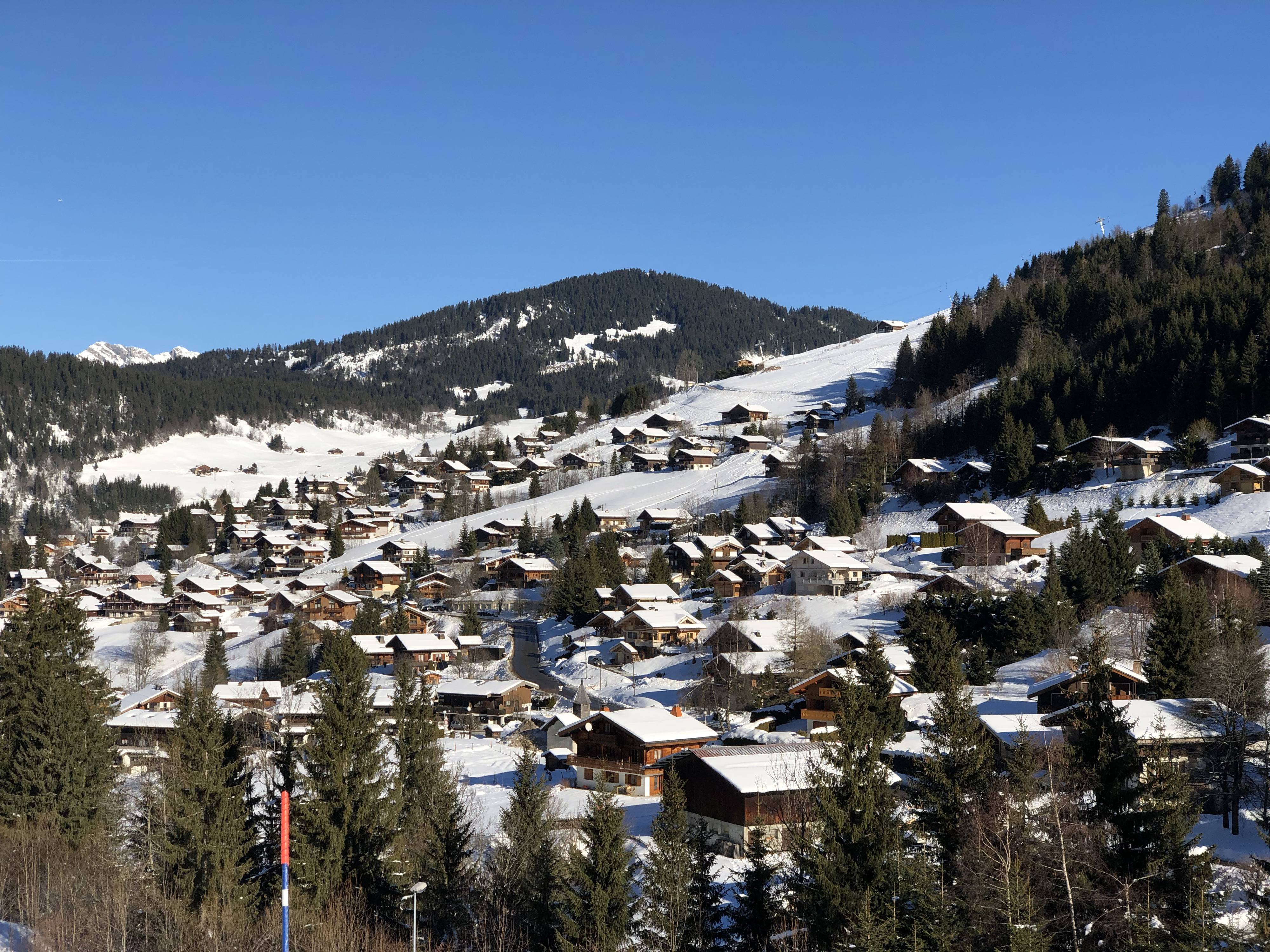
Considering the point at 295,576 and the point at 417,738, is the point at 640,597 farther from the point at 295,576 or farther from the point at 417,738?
the point at 295,576

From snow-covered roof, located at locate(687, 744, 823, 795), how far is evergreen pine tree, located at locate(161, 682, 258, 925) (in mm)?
11765

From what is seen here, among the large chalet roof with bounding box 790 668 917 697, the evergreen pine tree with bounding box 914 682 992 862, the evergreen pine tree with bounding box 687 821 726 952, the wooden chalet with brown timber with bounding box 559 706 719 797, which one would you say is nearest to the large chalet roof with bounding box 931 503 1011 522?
the large chalet roof with bounding box 790 668 917 697

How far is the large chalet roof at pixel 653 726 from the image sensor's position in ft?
115

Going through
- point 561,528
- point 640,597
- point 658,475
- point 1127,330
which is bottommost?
point 640,597

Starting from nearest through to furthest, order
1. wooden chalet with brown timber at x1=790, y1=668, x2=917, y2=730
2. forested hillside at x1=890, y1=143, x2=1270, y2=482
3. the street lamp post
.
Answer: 1. the street lamp post
2. wooden chalet with brown timber at x1=790, y1=668, x2=917, y2=730
3. forested hillside at x1=890, y1=143, x2=1270, y2=482

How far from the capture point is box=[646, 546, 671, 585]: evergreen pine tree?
66.0 m

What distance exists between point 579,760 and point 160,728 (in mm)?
20663

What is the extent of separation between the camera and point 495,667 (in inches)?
2319

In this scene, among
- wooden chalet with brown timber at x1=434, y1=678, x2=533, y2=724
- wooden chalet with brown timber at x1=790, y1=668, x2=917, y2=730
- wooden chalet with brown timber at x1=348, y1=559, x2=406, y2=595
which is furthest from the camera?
wooden chalet with brown timber at x1=348, y1=559, x2=406, y2=595

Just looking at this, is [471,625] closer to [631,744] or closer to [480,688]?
[480,688]

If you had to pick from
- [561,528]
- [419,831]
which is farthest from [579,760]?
[561,528]

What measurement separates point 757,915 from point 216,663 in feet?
156

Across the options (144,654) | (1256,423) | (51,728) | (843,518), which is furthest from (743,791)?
(144,654)

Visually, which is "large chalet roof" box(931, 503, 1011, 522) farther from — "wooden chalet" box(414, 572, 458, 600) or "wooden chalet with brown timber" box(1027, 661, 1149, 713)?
"wooden chalet" box(414, 572, 458, 600)
